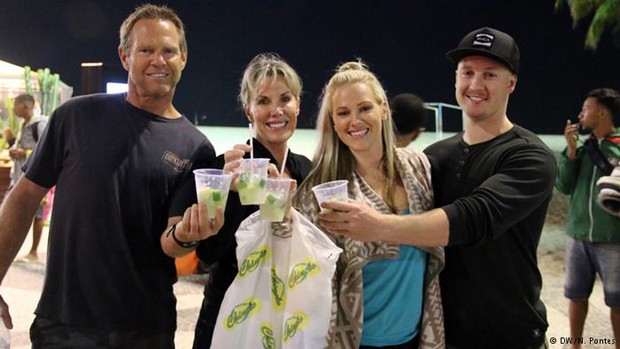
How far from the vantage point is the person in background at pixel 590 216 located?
377 cm

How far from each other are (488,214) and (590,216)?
107 inches

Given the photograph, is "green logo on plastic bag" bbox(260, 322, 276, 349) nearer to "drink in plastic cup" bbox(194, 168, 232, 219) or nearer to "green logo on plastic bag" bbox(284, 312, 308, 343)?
"green logo on plastic bag" bbox(284, 312, 308, 343)

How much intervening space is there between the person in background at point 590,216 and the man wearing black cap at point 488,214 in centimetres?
225

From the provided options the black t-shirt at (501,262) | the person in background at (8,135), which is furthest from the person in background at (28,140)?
the black t-shirt at (501,262)

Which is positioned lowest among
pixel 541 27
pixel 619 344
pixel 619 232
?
pixel 619 344

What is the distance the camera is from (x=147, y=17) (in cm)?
192

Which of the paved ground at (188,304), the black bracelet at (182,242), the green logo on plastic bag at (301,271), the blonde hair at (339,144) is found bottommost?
the paved ground at (188,304)

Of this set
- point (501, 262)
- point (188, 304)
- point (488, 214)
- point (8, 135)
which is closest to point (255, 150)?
point (488, 214)

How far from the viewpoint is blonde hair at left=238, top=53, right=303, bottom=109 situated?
2041 millimetres

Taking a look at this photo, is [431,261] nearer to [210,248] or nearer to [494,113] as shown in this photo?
[494,113]

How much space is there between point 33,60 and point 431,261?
1870 centimetres

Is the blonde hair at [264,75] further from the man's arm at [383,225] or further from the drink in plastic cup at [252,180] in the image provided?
the man's arm at [383,225]

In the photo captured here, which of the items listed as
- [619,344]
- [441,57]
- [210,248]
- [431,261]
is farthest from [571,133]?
[441,57]

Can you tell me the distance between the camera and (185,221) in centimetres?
162
